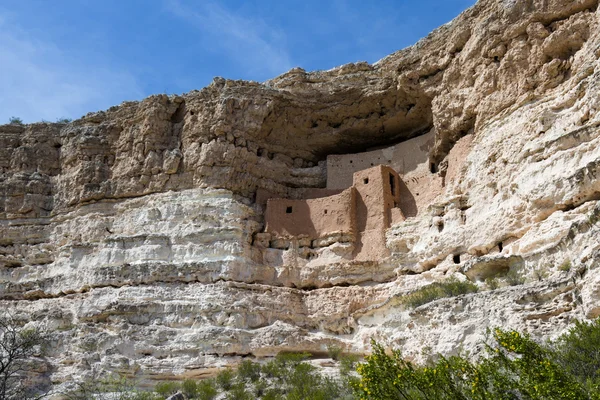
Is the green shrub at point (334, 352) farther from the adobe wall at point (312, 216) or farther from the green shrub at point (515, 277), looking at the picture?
the green shrub at point (515, 277)

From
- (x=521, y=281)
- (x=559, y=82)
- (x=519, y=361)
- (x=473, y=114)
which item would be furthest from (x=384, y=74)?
(x=519, y=361)

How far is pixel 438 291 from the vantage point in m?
A: 15.9

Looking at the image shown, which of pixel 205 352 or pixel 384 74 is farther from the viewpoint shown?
pixel 384 74

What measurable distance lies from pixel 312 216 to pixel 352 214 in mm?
1263

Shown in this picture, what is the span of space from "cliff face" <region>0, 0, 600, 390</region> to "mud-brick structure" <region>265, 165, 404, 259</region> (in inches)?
12.2

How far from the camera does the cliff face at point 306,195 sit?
1505 centimetres

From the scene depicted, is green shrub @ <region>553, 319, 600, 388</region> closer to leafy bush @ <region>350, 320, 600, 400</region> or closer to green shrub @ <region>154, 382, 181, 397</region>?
leafy bush @ <region>350, 320, 600, 400</region>

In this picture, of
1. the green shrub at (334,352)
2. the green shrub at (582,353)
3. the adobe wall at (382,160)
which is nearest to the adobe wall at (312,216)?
the adobe wall at (382,160)

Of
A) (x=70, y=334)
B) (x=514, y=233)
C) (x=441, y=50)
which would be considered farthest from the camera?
(x=441, y=50)

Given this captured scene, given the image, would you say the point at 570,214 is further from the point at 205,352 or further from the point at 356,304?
the point at 205,352

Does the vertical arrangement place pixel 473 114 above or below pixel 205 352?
above

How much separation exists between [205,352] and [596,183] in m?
9.48

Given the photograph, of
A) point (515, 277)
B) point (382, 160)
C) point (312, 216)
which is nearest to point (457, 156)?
point (382, 160)

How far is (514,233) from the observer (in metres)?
15.9
